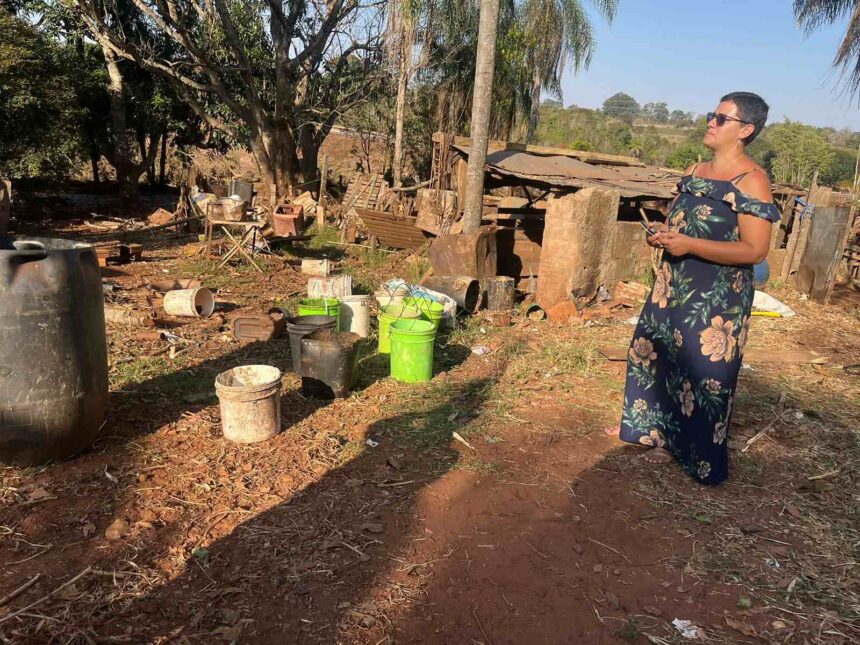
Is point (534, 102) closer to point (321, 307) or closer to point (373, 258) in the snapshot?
→ point (373, 258)

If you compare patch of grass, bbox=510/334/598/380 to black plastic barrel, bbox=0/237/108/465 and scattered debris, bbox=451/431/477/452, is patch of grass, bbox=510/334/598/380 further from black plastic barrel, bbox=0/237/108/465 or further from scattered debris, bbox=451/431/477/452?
black plastic barrel, bbox=0/237/108/465

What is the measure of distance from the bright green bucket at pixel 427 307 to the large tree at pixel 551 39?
19286mm

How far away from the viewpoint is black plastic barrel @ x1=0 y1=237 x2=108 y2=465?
299cm

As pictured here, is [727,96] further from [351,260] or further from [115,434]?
[351,260]

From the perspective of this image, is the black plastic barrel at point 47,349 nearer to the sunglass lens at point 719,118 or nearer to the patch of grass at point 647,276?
the sunglass lens at point 719,118

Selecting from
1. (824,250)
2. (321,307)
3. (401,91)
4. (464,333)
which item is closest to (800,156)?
(401,91)

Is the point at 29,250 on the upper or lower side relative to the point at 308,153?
lower

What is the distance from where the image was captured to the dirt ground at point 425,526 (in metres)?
2.35

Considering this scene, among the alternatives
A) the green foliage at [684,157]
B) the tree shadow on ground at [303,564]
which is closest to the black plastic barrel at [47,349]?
the tree shadow on ground at [303,564]

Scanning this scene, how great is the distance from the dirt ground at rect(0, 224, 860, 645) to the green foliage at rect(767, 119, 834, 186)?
107 feet

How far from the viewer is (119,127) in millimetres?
14719

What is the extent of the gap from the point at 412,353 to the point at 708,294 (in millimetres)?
2444

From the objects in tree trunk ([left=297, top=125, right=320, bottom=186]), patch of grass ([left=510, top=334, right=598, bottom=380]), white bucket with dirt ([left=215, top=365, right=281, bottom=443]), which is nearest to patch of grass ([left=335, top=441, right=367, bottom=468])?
white bucket with dirt ([left=215, top=365, right=281, bottom=443])

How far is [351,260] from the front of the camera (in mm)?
10734
